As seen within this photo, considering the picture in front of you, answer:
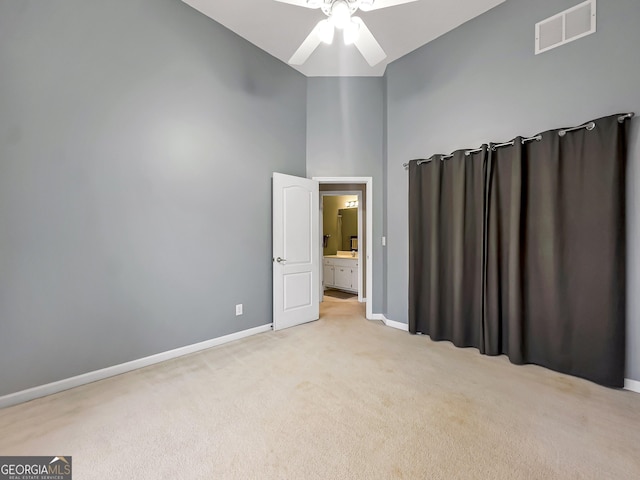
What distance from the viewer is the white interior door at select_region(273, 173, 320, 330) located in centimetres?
384

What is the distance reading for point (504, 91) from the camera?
3.02 meters

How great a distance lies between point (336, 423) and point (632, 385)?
2.36 m

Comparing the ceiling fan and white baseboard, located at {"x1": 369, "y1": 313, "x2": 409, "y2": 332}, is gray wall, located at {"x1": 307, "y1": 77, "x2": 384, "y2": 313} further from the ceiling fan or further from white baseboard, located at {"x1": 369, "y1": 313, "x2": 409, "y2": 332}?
the ceiling fan

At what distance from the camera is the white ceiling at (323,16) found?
301 cm

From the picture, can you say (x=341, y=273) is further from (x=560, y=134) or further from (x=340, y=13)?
(x=340, y=13)

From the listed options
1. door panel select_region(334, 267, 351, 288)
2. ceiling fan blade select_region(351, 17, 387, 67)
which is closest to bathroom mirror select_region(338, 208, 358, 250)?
door panel select_region(334, 267, 351, 288)

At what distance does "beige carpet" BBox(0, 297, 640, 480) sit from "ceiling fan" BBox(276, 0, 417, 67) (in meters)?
2.66

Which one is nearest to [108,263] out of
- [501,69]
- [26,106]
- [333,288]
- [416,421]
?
[26,106]

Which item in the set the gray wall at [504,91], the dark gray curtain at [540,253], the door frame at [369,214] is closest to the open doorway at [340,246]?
the door frame at [369,214]

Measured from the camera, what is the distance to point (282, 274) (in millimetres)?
3891

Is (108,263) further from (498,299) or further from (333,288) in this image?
(333,288)

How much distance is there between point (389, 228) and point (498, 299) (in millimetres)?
1581

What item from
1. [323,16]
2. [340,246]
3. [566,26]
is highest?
[323,16]

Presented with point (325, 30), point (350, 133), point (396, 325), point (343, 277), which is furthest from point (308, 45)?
point (343, 277)
